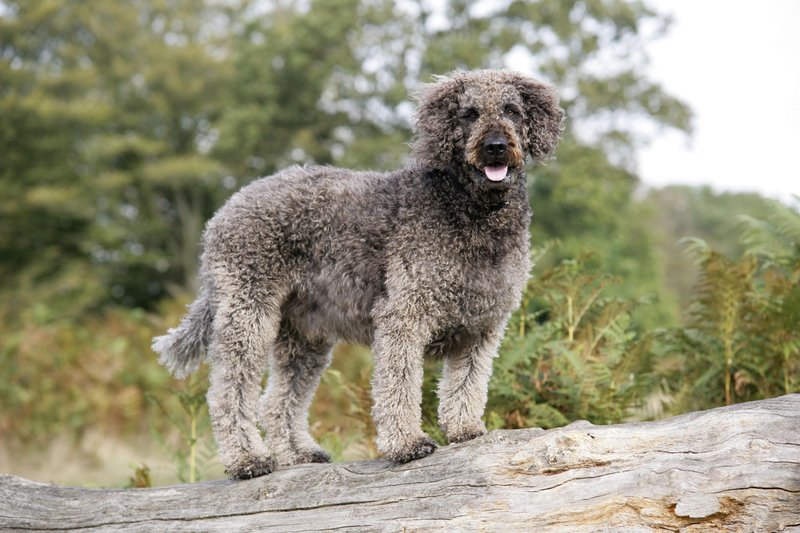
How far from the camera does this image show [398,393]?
466 cm

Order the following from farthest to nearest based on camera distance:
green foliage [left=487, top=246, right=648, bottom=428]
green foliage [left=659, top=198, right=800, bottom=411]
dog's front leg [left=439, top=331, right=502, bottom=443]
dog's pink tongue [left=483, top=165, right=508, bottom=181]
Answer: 1. green foliage [left=659, top=198, right=800, bottom=411]
2. green foliage [left=487, top=246, right=648, bottom=428]
3. dog's front leg [left=439, top=331, right=502, bottom=443]
4. dog's pink tongue [left=483, top=165, right=508, bottom=181]

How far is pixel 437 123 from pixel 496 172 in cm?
50

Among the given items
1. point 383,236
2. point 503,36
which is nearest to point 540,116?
point 383,236

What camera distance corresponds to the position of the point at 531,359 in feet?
21.2

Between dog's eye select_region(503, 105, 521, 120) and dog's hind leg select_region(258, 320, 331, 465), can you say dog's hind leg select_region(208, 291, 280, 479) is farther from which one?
dog's eye select_region(503, 105, 521, 120)

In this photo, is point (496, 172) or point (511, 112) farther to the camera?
point (511, 112)

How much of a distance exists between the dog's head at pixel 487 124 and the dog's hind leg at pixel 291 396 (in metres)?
1.72

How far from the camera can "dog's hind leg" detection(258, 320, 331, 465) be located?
18.3ft

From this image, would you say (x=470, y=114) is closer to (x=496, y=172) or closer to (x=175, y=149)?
(x=496, y=172)

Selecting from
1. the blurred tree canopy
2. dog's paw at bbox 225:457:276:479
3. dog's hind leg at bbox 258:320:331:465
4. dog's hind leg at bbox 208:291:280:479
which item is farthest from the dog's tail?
the blurred tree canopy

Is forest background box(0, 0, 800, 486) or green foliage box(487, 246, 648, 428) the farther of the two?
forest background box(0, 0, 800, 486)

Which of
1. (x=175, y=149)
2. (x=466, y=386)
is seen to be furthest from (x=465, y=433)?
(x=175, y=149)

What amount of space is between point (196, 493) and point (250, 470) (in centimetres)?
36

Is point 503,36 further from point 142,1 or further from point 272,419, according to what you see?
point 272,419
